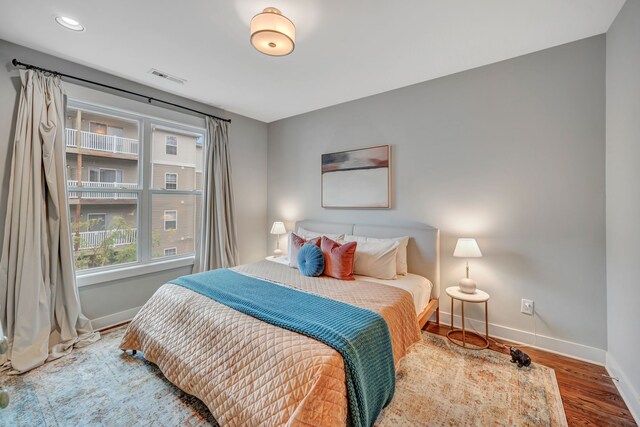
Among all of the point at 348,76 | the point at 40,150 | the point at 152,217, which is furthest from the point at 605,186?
the point at 40,150

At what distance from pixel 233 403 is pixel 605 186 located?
118 inches

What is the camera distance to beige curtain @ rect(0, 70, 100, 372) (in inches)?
86.6

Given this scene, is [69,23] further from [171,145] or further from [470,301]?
[470,301]

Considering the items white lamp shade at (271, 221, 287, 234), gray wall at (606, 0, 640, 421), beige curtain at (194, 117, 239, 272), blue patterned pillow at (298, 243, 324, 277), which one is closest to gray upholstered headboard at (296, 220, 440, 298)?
blue patterned pillow at (298, 243, 324, 277)

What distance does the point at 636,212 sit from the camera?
166 cm

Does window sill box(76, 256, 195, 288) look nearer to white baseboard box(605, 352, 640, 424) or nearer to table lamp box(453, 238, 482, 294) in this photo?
table lamp box(453, 238, 482, 294)

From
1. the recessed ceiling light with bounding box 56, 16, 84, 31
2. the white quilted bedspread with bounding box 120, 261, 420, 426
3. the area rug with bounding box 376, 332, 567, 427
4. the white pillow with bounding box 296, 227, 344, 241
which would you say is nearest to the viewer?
the white quilted bedspread with bounding box 120, 261, 420, 426

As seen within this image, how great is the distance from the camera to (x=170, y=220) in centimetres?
345

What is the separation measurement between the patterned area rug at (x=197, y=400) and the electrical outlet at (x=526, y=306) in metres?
0.48

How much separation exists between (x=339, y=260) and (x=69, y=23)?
2811mm

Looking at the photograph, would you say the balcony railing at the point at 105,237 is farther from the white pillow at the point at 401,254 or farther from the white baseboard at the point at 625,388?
the white baseboard at the point at 625,388

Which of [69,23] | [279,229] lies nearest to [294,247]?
[279,229]

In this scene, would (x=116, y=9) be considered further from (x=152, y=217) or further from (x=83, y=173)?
(x=152, y=217)

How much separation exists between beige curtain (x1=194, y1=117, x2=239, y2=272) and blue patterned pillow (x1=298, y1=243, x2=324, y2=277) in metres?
1.42
